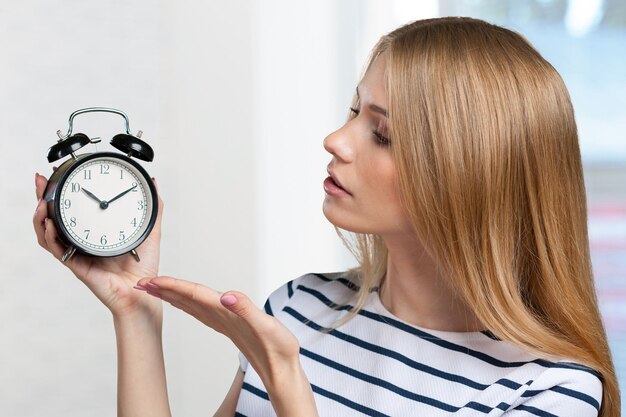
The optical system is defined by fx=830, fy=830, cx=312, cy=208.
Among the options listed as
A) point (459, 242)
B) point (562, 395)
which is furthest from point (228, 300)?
point (562, 395)

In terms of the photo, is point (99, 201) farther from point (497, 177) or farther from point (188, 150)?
point (188, 150)

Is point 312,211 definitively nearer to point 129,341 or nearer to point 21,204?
point 21,204

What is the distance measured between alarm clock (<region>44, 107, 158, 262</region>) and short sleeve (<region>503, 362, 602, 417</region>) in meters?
0.65

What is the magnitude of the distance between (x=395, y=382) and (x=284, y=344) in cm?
31

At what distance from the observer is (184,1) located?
246 centimetres

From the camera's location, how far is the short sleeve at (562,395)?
4.06 feet

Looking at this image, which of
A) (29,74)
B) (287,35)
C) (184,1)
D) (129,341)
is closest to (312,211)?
(287,35)

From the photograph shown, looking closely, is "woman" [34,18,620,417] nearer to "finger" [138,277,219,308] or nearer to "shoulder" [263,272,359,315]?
"finger" [138,277,219,308]

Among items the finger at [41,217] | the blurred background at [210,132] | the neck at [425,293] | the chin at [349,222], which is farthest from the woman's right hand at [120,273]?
the blurred background at [210,132]

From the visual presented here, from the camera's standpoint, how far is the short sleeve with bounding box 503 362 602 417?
4.06ft

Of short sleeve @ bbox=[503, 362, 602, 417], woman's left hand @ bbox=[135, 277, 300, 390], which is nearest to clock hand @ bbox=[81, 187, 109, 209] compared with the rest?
woman's left hand @ bbox=[135, 277, 300, 390]

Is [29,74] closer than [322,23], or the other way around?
[29,74]

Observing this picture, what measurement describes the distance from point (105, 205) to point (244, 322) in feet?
1.09

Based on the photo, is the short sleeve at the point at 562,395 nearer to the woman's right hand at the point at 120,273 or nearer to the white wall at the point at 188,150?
the woman's right hand at the point at 120,273
